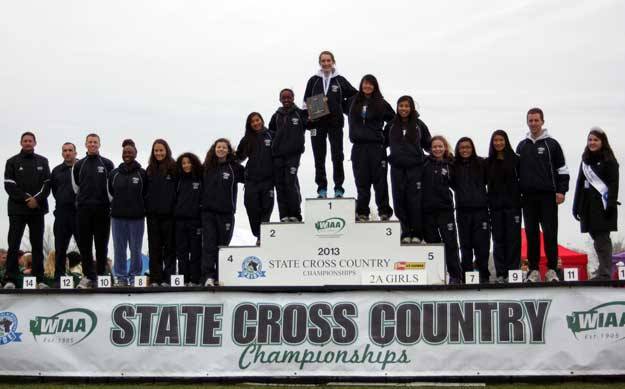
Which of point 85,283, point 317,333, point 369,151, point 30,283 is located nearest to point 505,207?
point 369,151

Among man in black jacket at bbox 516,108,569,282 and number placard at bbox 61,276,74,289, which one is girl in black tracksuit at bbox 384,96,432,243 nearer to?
man in black jacket at bbox 516,108,569,282

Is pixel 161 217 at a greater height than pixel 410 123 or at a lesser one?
lesser

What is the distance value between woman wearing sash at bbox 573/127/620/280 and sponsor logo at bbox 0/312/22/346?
24.8 ft

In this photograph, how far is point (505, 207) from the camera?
10805 millimetres

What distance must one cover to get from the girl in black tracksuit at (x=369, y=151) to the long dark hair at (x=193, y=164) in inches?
90.9

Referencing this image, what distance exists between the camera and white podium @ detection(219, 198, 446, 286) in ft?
33.9

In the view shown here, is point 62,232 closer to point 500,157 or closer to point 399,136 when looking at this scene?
point 399,136

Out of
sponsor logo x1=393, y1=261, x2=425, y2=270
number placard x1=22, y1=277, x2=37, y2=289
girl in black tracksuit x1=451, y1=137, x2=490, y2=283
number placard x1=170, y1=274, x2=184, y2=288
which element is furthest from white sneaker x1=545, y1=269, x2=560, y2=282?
number placard x1=22, y1=277, x2=37, y2=289

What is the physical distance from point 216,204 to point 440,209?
3195 millimetres

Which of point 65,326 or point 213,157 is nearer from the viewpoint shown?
point 65,326

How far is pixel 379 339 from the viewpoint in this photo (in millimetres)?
9750

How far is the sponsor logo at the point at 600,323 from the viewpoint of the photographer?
931 cm

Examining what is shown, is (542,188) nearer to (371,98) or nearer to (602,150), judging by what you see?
(602,150)

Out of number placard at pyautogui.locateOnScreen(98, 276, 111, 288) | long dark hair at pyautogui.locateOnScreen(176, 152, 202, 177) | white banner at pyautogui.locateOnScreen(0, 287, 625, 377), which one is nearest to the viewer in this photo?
white banner at pyautogui.locateOnScreen(0, 287, 625, 377)
